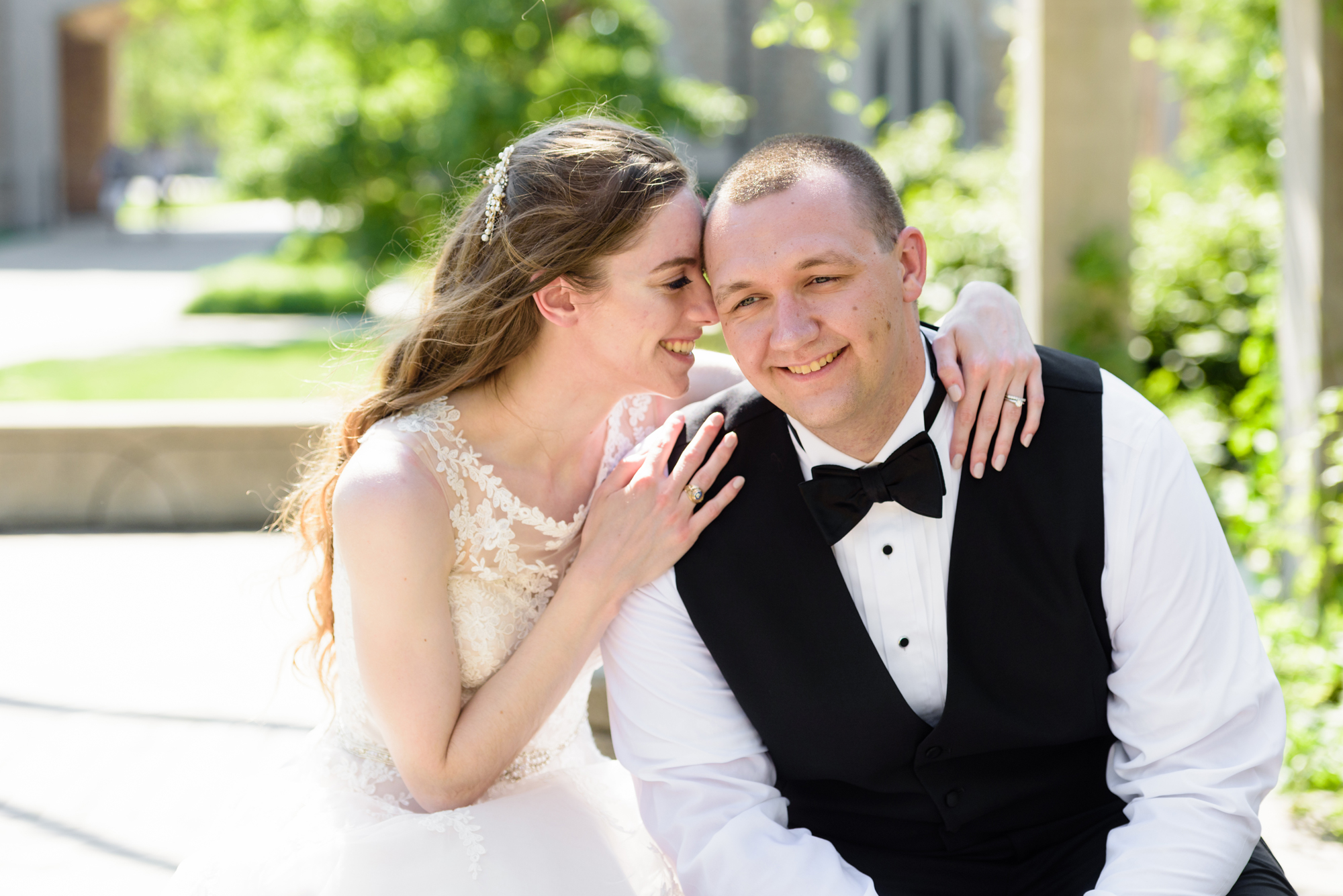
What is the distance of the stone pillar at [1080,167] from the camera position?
250 inches

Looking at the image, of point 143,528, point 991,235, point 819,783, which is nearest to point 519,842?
point 819,783

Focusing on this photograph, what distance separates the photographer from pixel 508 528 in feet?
8.60

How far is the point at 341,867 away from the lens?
7.56ft

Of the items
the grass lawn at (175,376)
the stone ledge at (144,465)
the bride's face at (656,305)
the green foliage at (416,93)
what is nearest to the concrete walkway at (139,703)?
the stone ledge at (144,465)

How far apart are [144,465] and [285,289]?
25.4ft

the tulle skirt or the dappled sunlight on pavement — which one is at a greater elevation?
the tulle skirt

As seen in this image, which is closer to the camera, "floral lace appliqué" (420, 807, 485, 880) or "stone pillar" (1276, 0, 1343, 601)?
"floral lace appliqué" (420, 807, 485, 880)

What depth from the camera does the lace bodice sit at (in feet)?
8.38

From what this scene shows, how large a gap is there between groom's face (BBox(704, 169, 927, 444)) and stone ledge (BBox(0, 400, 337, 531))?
16.3 ft

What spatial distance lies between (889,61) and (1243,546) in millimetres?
14153

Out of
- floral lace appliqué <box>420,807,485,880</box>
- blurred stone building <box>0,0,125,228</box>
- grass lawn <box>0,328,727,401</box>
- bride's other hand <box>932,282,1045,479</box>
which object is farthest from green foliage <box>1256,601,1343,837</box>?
blurred stone building <box>0,0,125,228</box>

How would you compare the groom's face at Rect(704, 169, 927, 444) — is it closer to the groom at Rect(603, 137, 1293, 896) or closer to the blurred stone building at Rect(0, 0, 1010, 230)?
the groom at Rect(603, 137, 1293, 896)

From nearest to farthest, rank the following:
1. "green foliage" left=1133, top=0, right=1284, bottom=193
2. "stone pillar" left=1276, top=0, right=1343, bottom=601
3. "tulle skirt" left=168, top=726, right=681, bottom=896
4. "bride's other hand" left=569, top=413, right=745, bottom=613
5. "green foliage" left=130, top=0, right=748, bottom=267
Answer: "tulle skirt" left=168, top=726, right=681, bottom=896, "bride's other hand" left=569, top=413, right=745, bottom=613, "stone pillar" left=1276, top=0, right=1343, bottom=601, "green foliage" left=1133, top=0, right=1284, bottom=193, "green foliage" left=130, top=0, right=748, bottom=267

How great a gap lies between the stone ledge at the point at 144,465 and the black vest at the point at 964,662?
4983 millimetres
